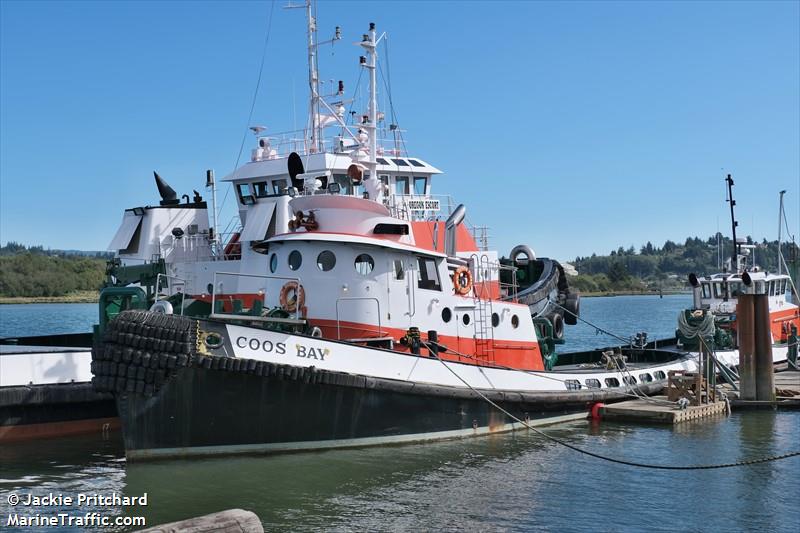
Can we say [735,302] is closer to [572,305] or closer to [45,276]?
[572,305]

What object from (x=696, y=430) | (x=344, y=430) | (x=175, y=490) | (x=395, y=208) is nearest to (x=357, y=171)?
(x=395, y=208)

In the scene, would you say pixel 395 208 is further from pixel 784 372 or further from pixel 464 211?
pixel 784 372

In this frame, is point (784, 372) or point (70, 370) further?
point (784, 372)

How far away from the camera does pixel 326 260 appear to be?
15602mm

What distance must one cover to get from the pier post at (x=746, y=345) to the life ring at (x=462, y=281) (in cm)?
722

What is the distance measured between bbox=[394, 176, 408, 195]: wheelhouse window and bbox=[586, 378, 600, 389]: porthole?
22.4 ft

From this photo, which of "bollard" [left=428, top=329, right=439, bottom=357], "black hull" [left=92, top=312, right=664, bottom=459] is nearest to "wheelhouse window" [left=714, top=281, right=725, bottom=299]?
"bollard" [left=428, top=329, right=439, bottom=357]

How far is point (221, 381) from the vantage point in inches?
527

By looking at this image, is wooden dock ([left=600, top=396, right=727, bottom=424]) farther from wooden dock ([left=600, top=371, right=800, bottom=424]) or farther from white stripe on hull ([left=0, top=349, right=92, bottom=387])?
white stripe on hull ([left=0, top=349, right=92, bottom=387])

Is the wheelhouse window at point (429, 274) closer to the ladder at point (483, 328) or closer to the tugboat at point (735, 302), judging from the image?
the ladder at point (483, 328)

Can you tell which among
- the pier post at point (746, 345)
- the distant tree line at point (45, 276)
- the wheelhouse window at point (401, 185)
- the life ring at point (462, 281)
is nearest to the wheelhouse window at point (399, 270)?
the life ring at point (462, 281)

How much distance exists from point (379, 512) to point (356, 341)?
4086 millimetres

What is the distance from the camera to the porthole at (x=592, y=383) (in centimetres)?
1928

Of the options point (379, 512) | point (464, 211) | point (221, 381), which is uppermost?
point (464, 211)
